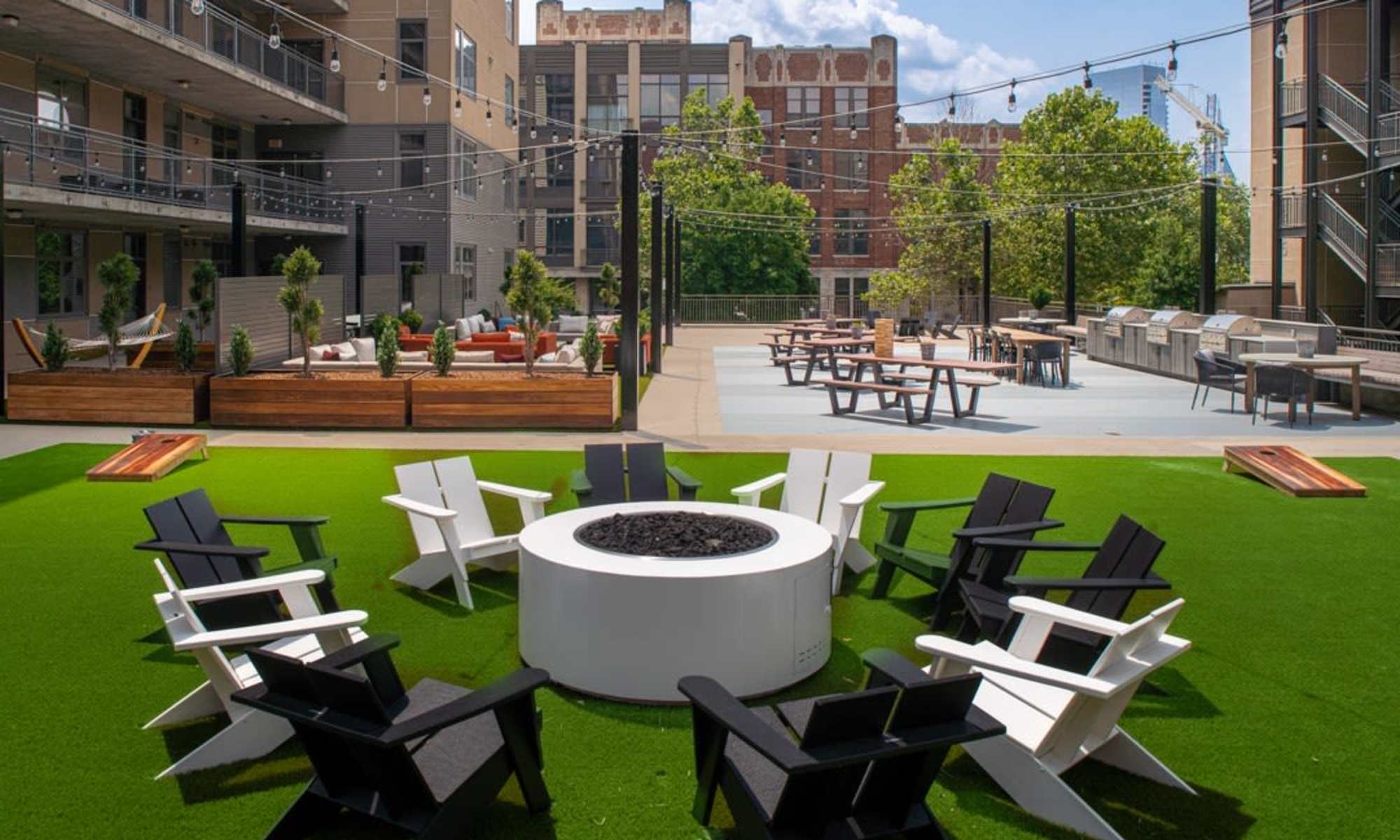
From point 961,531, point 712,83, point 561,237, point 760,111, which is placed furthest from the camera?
point 760,111

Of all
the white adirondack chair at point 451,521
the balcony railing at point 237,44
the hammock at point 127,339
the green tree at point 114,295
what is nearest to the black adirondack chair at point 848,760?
the white adirondack chair at point 451,521

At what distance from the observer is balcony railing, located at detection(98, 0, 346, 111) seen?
26469mm

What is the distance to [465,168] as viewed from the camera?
41.0 meters

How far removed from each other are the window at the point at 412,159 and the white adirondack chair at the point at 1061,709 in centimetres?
3557

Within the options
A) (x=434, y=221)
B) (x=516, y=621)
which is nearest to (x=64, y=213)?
(x=434, y=221)

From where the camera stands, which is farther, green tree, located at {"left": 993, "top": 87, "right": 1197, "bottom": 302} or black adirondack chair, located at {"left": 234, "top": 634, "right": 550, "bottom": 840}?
green tree, located at {"left": 993, "top": 87, "right": 1197, "bottom": 302}

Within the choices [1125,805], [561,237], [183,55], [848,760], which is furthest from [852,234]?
[848,760]

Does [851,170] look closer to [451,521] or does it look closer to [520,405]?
[520,405]

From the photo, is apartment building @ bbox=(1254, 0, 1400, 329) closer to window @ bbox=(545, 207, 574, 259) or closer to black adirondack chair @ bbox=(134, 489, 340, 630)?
black adirondack chair @ bbox=(134, 489, 340, 630)

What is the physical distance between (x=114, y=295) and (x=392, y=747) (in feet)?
53.6

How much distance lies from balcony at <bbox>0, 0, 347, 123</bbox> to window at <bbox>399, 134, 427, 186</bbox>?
1860mm

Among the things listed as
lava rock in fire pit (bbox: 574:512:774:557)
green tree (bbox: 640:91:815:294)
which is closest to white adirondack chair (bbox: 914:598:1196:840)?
lava rock in fire pit (bbox: 574:512:774:557)

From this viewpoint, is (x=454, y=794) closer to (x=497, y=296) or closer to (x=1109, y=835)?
(x=1109, y=835)

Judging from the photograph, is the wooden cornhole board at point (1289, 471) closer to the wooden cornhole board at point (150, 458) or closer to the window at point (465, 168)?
the wooden cornhole board at point (150, 458)
